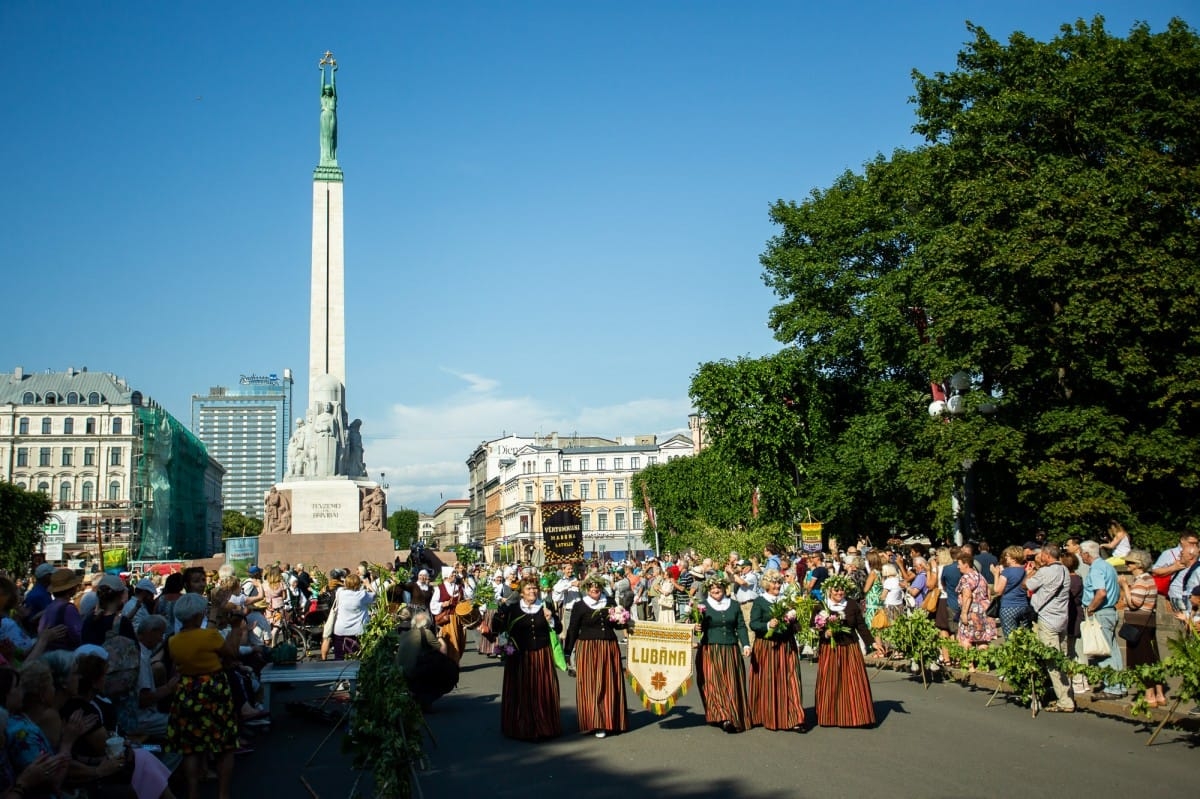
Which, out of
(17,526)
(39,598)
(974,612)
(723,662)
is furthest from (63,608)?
(17,526)

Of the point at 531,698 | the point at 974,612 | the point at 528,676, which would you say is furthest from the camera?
the point at 974,612

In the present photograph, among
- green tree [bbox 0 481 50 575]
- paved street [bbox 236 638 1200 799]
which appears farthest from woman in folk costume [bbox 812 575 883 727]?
green tree [bbox 0 481 50 575]

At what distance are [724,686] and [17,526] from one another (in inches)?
1826

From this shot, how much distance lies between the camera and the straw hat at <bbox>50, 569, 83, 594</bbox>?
33.5 ft

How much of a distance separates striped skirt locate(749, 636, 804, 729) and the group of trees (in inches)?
382

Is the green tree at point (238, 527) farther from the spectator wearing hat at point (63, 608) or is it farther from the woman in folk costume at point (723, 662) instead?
the woman in folk costume at point (723, 662)

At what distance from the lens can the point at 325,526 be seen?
33969mm

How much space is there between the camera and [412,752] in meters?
7.51

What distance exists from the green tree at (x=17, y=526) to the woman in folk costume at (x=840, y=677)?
43045 mm

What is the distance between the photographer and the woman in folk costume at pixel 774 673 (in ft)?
35.8

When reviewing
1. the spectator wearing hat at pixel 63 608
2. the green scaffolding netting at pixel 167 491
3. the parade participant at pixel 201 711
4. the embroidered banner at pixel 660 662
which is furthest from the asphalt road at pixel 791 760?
the green scaffolding netting at pixel 167 491

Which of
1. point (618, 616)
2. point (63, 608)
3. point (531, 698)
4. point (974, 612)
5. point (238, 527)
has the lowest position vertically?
point (531, 698)

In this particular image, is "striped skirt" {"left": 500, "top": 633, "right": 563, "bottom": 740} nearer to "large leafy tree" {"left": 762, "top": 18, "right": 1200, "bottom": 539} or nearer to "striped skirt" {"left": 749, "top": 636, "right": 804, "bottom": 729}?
"striped skirt" {"left": 749, "top": 636, "right": 804, "bottom": 729}

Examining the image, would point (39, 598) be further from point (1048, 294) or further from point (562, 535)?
point (1048, 294)
